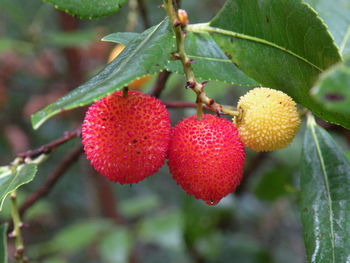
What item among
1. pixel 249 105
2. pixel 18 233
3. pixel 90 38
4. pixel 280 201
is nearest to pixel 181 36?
pixel 249 105

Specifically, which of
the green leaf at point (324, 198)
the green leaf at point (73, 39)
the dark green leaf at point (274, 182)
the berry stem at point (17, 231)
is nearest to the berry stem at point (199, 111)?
the green leaf at point (324, 198)

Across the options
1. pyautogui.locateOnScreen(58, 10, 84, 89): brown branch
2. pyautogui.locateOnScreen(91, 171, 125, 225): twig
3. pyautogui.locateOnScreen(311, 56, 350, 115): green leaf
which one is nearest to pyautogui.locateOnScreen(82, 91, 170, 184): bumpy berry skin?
pyautogui.locateOnScreen(311, 56, 350, 115): green leaf

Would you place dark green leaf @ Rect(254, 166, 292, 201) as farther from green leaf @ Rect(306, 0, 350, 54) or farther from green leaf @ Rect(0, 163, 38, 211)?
green leaf @ Rect(0, 163, 38, 211)

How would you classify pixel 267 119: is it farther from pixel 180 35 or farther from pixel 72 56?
pixel 72 56

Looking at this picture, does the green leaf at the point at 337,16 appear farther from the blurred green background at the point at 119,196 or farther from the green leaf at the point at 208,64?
the blurred green background at the point at 119,196

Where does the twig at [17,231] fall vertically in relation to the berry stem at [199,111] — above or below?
below

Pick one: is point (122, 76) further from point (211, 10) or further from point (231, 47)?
point (211, 10)
